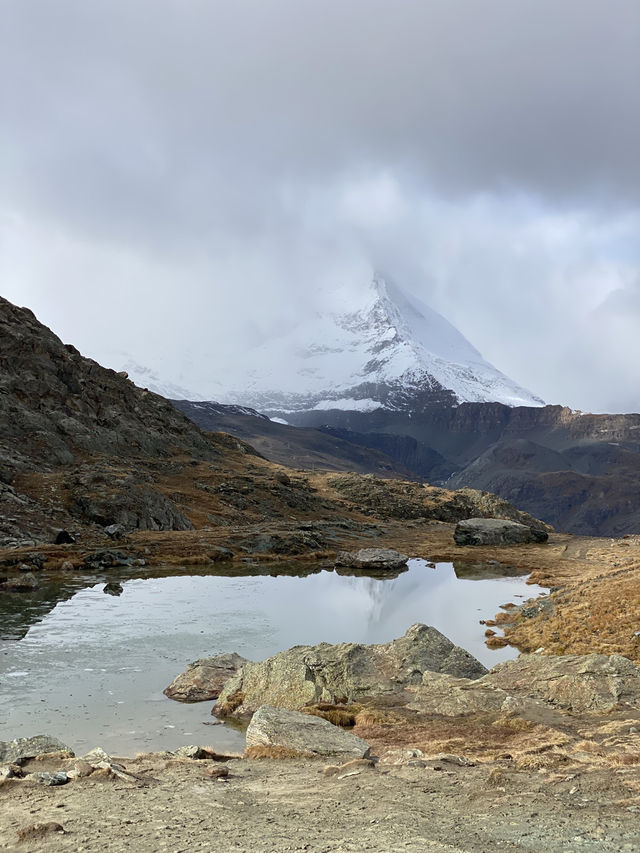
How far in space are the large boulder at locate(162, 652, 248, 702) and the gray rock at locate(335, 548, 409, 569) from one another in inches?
1733

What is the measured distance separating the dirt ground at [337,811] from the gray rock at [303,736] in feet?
7.17

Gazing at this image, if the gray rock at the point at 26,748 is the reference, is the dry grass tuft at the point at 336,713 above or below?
below

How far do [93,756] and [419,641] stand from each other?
17.9m

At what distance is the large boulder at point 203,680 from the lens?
25953 millimetres

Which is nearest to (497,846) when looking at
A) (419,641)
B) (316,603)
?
(419,641)

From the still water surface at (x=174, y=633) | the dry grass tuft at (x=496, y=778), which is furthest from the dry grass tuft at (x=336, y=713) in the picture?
the dry grass tuft at (x=496, y=778)

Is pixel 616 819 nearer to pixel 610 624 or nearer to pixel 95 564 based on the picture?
pixel 610 624

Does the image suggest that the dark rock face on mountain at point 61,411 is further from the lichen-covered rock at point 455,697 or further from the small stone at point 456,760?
the small stone at point 456,760

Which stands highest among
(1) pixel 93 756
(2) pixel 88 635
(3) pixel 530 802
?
(3) pixel 530 802

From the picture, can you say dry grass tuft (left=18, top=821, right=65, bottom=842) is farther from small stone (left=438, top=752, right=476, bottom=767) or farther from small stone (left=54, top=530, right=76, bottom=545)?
small stone (left=54, top=530, right=76, bottom=545)

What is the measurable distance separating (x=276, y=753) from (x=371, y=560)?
56.5 meters

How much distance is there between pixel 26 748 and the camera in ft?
54.0

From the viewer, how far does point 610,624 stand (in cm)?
3434

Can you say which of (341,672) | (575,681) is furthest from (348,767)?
(341,672)
